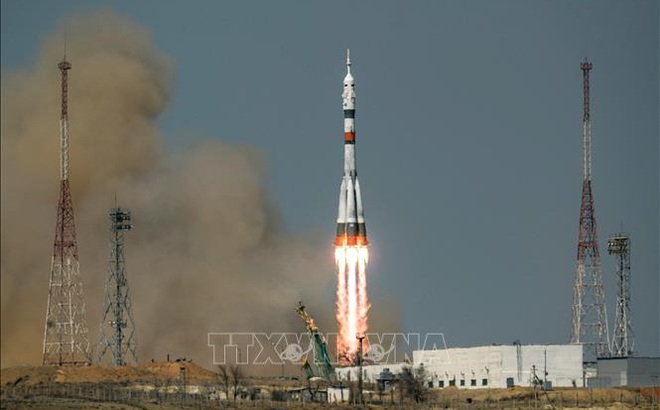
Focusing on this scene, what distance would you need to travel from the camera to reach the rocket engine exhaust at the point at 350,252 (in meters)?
159

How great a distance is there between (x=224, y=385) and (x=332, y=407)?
16263 mm

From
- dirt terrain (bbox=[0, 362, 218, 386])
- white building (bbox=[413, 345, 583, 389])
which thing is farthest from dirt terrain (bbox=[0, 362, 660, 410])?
white building (bbox=[413, 345, 583, 389])

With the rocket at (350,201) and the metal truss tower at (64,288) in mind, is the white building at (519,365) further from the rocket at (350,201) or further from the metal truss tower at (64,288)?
the metal truss tower at (64,288)

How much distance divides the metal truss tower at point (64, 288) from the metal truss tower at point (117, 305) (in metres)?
2.85

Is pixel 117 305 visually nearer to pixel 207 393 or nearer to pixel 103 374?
pixel 103 374

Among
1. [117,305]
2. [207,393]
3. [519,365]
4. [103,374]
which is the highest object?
[117,305]

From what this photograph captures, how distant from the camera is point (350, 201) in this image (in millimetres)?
162125

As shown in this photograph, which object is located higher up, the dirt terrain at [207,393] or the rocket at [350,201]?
the rocket at [350,201]

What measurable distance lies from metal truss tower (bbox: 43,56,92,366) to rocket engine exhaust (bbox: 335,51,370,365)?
18.9m

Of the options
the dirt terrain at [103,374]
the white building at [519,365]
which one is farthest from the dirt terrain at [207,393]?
the white building at [519,365]

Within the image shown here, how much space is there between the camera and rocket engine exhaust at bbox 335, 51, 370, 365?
15925cm

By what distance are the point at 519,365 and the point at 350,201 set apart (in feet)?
56.4

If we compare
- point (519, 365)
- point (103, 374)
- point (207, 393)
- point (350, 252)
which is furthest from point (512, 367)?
Answer: point (103, 374)

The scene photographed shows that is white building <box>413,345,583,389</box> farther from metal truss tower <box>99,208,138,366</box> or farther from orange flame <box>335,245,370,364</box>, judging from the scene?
metal truss tower <box>99,208,138,366</box>
